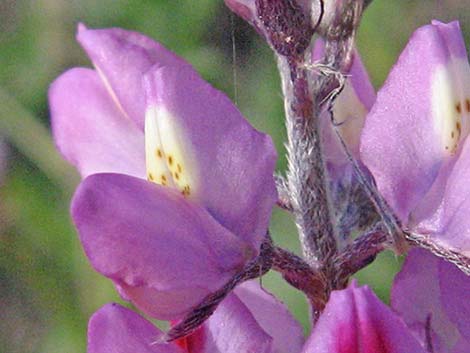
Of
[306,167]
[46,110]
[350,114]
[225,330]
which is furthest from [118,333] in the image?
[46,110]


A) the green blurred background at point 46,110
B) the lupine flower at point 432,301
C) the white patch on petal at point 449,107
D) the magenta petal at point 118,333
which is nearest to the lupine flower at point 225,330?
the magenta petal at point 118,333

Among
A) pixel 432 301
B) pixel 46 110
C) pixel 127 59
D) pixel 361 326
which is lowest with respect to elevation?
pixel 46 110

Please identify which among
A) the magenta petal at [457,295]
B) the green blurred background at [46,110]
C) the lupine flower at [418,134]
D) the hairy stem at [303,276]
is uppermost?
the lupine flower at [418,134]

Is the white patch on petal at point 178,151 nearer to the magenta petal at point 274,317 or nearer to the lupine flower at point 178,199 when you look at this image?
the lupine flower at point 178,199

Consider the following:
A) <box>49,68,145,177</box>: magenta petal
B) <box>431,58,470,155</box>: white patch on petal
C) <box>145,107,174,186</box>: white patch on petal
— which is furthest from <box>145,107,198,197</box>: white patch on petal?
<box>431,58,470,155</box>: white patch on petal

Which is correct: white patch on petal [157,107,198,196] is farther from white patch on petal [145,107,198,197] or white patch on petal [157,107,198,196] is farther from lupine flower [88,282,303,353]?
lupine flower [88,282,303,353]

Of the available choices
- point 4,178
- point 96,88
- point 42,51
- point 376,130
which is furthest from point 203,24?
point 376,130

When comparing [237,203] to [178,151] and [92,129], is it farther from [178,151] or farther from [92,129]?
[92,129]
